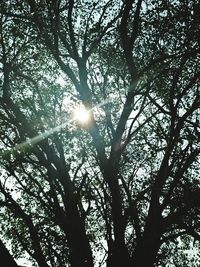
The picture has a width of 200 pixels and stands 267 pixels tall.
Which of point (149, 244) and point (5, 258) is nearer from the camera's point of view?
point (5, 258)

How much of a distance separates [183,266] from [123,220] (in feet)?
58.9

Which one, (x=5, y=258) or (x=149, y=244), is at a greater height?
(x=149, y=244)

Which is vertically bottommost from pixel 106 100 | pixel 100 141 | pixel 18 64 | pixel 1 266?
pixel 1 266

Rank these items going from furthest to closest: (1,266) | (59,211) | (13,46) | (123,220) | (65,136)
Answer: (65,136)
(13,46)
(59,211)
(123,220)
(1,266)

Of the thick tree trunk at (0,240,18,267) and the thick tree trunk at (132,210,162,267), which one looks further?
the thick tree trunk at (132,210,162,267)

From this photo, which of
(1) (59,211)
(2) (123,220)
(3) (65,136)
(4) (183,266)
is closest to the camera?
(2) (123,220)

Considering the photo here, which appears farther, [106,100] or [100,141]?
[106,100]

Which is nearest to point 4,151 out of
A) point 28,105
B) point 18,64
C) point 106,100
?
point 28,105

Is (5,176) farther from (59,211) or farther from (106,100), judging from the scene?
(106,100)

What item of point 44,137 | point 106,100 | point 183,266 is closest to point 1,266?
point 44,137

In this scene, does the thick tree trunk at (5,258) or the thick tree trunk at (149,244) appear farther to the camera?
the thick tree trunk at (149,244)

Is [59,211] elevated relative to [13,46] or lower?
lower

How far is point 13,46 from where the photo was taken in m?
15.3

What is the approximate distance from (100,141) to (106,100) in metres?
4.65
